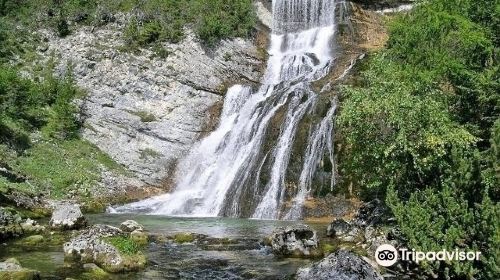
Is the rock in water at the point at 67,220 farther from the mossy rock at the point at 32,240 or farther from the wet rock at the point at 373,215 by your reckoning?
the wet rock at the point at 373,215

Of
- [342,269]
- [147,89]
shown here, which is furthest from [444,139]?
[147,89]

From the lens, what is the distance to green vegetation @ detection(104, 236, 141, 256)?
16359mm

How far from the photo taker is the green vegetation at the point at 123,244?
16.4 metres

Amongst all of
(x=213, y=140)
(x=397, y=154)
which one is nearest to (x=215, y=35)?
(x=213, y=140)

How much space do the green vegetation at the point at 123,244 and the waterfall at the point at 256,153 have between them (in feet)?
51.4

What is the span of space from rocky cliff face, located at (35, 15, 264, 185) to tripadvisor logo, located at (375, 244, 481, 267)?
88.1ft

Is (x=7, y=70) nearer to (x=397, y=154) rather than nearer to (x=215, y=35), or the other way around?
(x=215, y=35)

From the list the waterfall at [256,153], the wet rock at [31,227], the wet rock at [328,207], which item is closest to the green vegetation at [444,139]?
the wet rock at [328,207]

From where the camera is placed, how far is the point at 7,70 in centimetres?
4000

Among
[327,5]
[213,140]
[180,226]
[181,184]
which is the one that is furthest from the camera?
[327,5]

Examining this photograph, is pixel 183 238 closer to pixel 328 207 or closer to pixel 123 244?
pixel 123 244

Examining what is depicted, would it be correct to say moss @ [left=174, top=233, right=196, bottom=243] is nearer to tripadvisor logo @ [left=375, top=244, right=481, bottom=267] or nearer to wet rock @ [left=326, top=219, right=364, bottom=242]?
wet rock @ [left=326, top=219, right=364, bottom=242]

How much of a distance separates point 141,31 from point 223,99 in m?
11.8

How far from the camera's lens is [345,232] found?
2222cm
